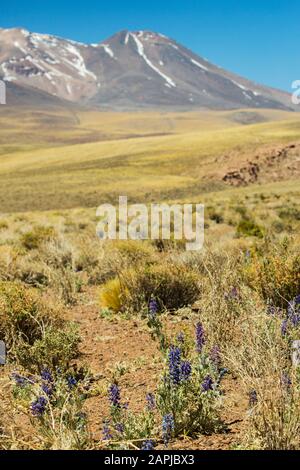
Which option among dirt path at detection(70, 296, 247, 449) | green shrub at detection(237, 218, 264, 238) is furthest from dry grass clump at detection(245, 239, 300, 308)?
green shrub at detection(237, 218, 264, 238)

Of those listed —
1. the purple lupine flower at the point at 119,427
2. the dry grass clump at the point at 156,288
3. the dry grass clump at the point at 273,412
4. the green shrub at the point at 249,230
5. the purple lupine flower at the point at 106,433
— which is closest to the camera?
the dry grass clump at the point at 273,412

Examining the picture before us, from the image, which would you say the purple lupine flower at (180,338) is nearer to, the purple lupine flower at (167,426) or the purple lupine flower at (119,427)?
the purple lupine flower at (167,426)

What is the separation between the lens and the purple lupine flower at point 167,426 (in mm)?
3516

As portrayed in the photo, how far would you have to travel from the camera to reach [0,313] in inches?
242

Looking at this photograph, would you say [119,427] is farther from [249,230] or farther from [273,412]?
[249,230]

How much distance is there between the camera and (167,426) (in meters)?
3.68

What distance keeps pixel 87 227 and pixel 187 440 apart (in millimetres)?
17482

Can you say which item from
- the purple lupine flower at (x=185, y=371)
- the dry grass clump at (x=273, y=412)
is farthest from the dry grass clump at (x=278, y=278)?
the dry grass clump at (x=273, y=412)

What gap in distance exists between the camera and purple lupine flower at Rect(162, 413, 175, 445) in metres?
3.52

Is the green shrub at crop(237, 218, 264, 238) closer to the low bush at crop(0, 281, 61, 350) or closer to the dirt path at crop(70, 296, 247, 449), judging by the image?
the dirt path at crop(70, 296, 247, 449)

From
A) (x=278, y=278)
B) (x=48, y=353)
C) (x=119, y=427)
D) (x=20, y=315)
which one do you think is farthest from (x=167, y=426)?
(x=278, y=278)
